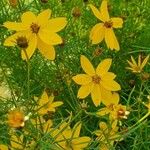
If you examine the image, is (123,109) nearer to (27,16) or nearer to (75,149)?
(75,149)

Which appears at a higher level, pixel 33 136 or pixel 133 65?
pixel 33 136

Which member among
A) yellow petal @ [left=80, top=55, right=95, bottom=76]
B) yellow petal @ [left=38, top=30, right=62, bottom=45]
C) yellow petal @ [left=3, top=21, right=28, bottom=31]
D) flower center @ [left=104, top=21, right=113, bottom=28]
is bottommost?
yellow petal @ [left=80, top=55, right=95, bottom=76]

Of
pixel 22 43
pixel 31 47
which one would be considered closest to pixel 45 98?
pixel 31 47

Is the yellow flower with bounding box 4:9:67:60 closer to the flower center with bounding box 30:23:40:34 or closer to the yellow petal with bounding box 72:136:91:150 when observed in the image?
the flower center with bounding box 30:23:40:34

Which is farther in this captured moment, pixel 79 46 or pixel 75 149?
pixel 79 46

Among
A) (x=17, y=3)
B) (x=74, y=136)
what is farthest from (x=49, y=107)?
(x=17, y=3)

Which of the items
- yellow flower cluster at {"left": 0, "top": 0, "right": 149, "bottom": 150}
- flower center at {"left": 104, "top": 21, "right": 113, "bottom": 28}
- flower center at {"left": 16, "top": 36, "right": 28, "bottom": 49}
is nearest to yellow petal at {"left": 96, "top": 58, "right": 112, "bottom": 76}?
yellow flower cluster at {"left": 0, "top": 0, "right": 149, "bottom": 150}

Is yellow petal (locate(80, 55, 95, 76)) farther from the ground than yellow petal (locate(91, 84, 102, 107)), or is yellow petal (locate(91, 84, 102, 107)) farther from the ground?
yellow petal (locate(80, 55, 95, 76))
